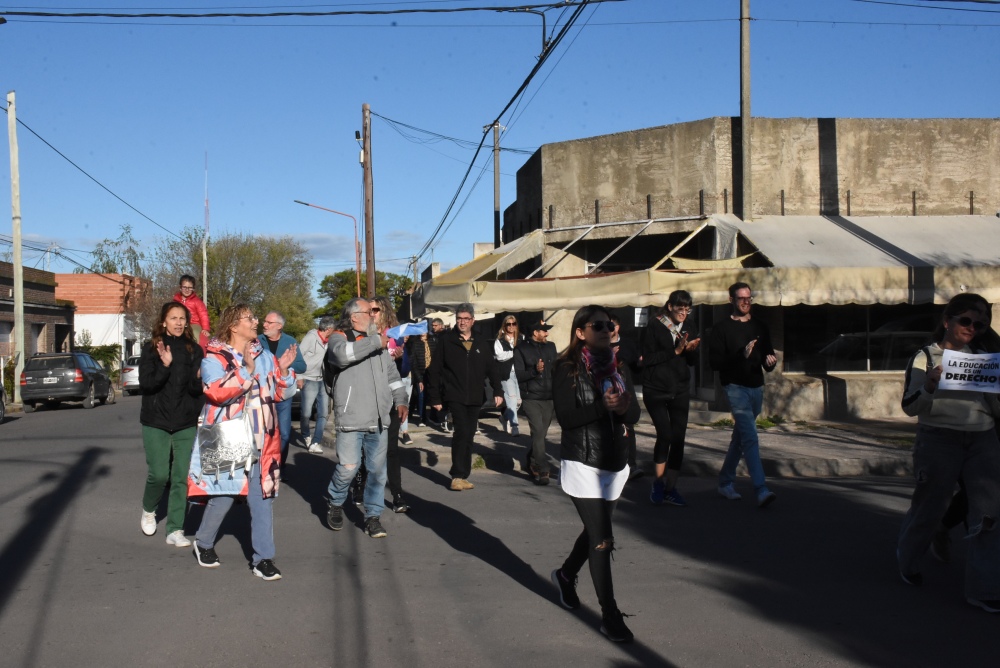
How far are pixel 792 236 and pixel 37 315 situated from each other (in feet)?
116

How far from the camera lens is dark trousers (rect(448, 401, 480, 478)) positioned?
945 centimetres

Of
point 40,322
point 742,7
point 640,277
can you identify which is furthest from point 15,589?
point 40,322

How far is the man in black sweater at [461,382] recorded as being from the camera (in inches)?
372

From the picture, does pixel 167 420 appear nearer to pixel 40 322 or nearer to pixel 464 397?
pixel 464 397

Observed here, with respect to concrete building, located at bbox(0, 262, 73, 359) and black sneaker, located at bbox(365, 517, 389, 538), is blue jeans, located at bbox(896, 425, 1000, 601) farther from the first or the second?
concrete building, located at bbox(0, 262, 73, 359)

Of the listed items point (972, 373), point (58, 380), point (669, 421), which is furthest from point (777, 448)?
point (58, 380)

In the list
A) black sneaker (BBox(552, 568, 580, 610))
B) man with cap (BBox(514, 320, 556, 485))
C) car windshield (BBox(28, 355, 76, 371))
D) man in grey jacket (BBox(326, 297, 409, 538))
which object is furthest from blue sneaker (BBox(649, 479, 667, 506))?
car windshield (BBox(28, 355, 76, 371))

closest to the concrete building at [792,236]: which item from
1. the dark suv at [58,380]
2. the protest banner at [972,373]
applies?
the protest banner at [972,373]

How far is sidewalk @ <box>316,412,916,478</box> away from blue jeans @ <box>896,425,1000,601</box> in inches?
194

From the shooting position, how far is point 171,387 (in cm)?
702

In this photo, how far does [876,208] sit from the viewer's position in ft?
57.9

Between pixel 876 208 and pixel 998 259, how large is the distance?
9.26 ft

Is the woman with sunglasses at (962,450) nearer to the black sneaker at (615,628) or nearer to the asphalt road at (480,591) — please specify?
the asphalt road at (480,591)

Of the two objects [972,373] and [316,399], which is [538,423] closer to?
[316,399]
